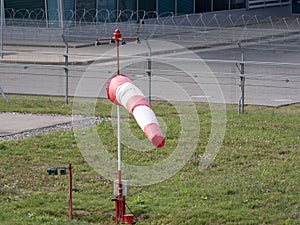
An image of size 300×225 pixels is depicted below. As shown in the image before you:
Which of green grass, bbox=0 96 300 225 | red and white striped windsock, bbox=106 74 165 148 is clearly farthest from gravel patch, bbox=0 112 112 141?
red and white striped windsock, bbox=106 74 165 148

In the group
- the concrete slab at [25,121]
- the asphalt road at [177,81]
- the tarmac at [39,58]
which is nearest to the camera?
the concrete slab at [25,121]

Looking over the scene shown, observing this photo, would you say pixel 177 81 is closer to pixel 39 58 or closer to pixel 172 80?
pixel 172 80

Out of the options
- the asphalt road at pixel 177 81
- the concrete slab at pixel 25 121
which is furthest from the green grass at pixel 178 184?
the asphalt road at pixel 177 81

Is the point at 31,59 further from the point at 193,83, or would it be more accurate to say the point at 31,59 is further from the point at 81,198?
the point at 81,198

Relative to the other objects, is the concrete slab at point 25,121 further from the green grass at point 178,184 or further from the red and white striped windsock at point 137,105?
the red and white striped windsock at point 137,105

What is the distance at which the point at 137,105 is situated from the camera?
8.55 m

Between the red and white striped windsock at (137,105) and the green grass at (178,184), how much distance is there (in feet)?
5.58

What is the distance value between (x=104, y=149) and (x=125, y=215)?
4080 millimetres

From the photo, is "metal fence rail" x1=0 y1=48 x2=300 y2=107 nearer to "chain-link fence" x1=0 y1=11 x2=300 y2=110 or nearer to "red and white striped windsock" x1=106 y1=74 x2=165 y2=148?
"chain-link fence" x1=0 y1=11 x2=300 y2=110

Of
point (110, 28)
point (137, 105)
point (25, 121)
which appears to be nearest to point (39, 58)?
point (110, 28)

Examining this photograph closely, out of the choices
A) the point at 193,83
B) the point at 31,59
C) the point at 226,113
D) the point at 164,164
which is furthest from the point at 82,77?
the point at 164,164

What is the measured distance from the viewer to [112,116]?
54.9ft

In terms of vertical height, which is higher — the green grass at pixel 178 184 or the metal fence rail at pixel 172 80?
the green grass at pixel 178 184

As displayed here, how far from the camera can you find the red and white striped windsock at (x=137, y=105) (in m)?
8.18
